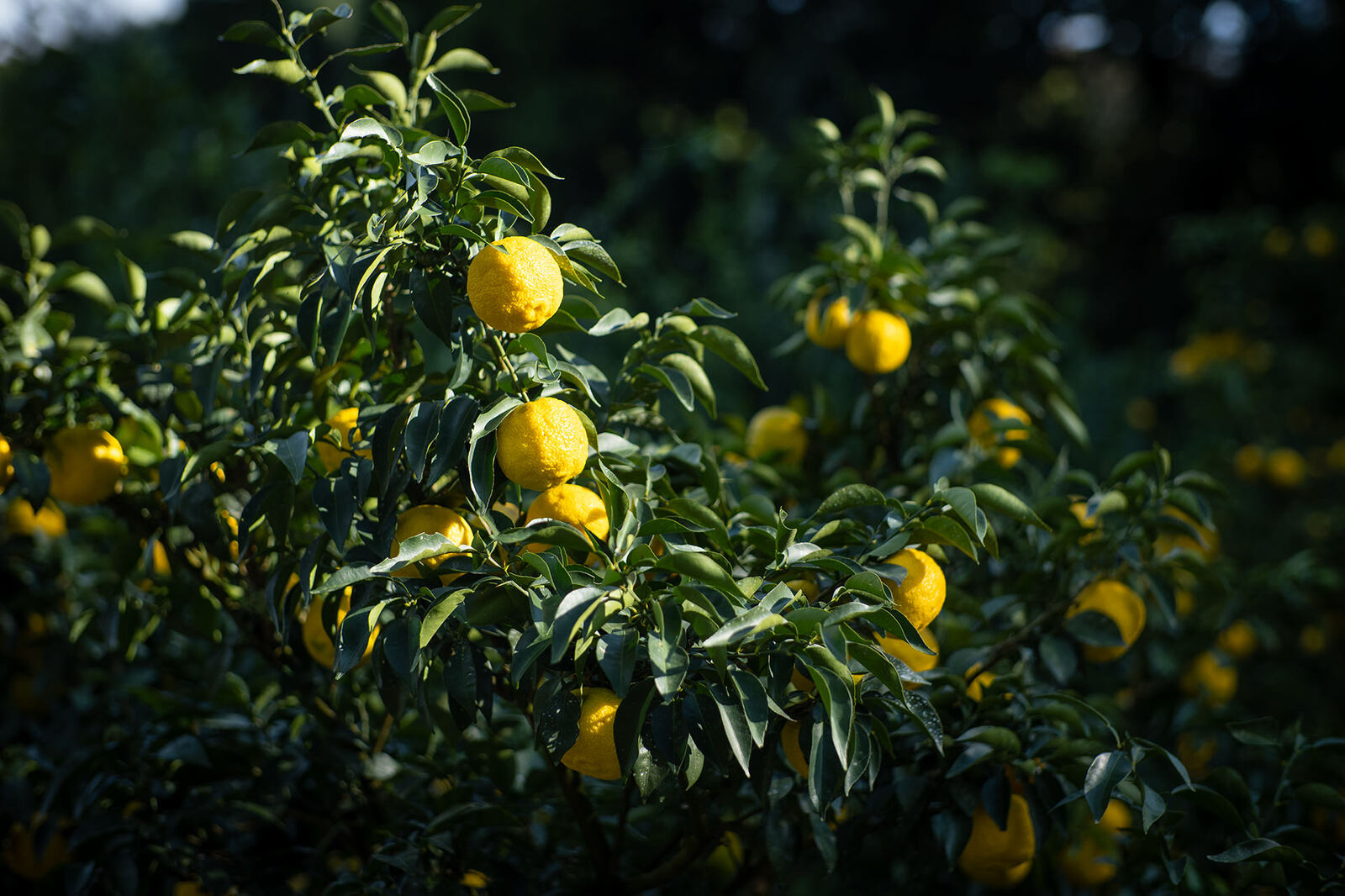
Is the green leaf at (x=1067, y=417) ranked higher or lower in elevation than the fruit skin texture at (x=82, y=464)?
lower

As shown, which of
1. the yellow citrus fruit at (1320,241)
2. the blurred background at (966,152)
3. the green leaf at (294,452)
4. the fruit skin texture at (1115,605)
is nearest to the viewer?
the green leaf at (294,452)

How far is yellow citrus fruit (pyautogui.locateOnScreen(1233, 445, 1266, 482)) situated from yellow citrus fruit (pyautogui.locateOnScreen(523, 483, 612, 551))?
2321 mm

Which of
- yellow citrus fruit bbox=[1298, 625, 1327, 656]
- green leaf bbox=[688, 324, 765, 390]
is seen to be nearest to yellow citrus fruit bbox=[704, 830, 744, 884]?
green leaf bbox=[688, 324, 765, 390]

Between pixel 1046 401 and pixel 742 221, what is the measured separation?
2526 mm

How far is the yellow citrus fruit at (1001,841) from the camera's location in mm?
766

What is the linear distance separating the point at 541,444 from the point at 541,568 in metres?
0.08

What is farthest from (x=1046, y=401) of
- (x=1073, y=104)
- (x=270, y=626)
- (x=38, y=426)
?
(x=1073, y=104)

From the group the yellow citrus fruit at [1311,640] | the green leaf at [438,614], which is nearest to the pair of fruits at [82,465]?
the green leaf at [438,614]

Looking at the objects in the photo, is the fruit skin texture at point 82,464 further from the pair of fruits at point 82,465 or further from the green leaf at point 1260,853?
the green leaf at point 1260,853

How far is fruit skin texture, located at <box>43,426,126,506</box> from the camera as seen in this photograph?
833mm

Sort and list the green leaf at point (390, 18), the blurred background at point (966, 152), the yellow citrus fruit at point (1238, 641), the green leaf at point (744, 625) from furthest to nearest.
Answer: the blurred background at point (966, 152)
the yellow citrus fruit at point (1238, 641)
the green leaf at point (390, 18)
the green leaf at point (744, 625)

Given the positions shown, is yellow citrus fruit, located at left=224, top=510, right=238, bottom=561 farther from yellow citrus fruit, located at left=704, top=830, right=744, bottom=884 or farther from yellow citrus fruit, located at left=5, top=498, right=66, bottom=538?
yellow citrus fruit, located at left=704, top=830, right=744, bottom=884

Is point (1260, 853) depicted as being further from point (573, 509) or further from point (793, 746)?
point (573, 509)

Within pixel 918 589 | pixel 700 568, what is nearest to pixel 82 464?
pixel 700 568
